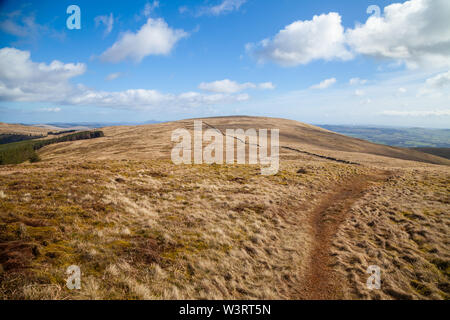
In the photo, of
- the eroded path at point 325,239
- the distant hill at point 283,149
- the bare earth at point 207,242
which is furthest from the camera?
the distant hill at point 283,149

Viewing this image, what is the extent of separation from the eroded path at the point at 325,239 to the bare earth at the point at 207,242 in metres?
0.06

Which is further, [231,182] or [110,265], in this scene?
[231,182]

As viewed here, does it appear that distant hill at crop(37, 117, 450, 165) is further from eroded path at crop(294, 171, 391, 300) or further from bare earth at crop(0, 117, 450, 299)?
bare earth at crop(0, 117, 450, 299)

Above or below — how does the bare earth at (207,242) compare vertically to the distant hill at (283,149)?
below

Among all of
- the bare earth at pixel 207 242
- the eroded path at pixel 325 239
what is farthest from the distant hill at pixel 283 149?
the bare earth at pixel 207 242

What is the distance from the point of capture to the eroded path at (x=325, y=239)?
8.56m

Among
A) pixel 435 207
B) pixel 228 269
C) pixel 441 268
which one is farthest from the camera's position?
pixel 435 207

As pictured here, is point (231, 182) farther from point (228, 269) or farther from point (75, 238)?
point (75, 238)

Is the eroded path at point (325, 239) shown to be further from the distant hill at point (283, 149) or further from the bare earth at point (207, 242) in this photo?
the distant hill at point (283, 149)

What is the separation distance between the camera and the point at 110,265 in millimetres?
7879

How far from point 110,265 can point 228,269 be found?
16.5ft
